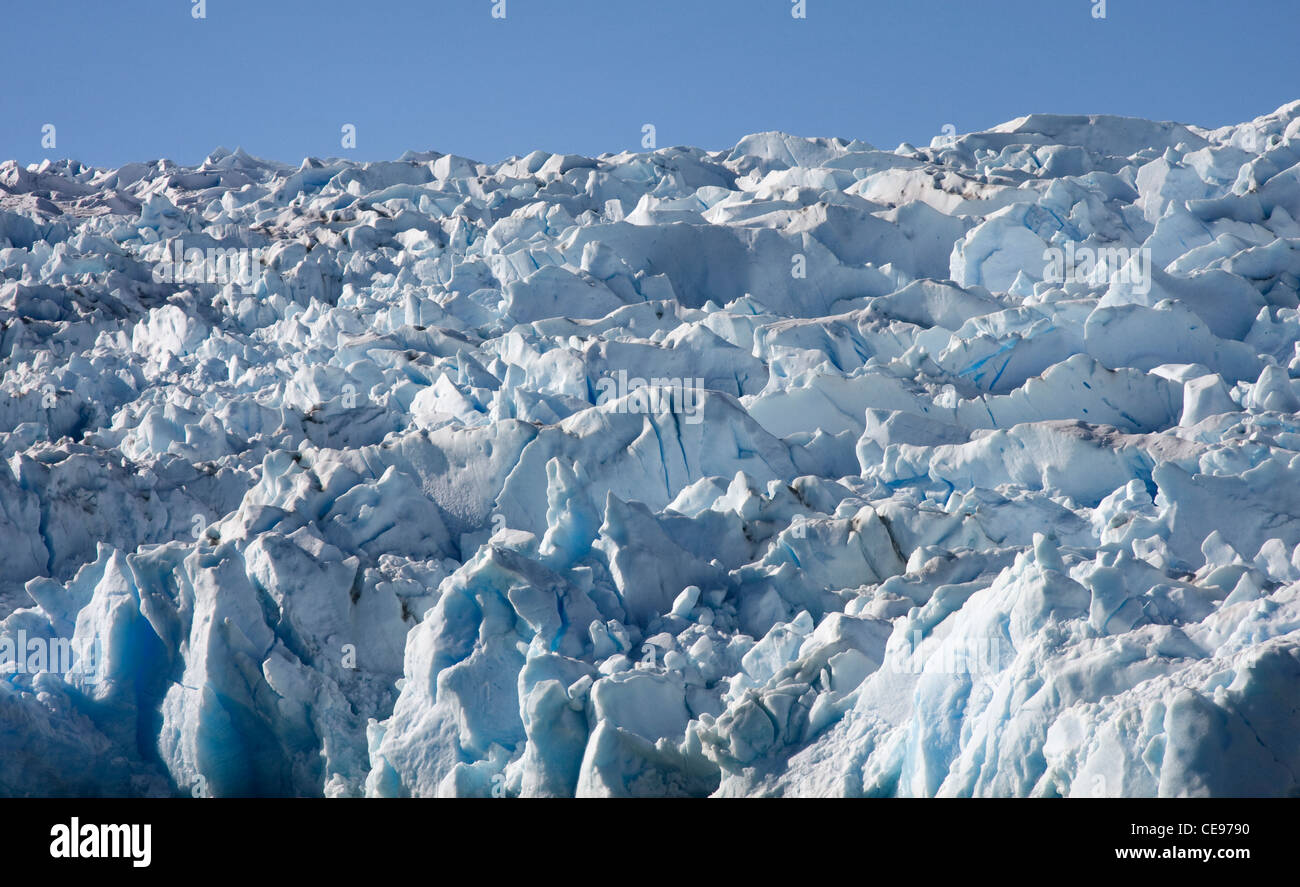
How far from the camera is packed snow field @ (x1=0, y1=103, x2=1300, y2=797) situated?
198 inches

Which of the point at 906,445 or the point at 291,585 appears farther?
the point at 906,445

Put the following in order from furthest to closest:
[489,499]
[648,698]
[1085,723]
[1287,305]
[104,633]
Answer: [1287,305]
[489,499]
[104,633]
[648,698]
[1085,723]

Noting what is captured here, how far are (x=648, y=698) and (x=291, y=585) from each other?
2077 millimetres

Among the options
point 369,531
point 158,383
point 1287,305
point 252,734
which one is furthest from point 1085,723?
point 158,383

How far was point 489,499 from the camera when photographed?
27.2ft

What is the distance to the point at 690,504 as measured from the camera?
7.90 m

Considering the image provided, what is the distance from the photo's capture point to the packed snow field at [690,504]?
5.03 metres

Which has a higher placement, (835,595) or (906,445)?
(906,445)

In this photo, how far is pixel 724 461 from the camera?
850cm
